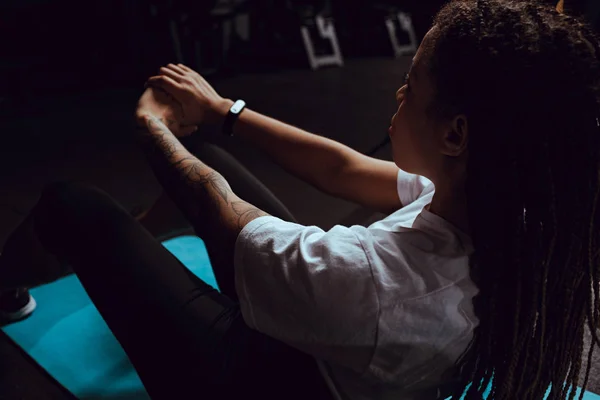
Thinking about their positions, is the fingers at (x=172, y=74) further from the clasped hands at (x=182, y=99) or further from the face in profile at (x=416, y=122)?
the face in profile at (x=416, y=122)

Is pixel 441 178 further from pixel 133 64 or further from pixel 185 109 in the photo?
pixel 133 64

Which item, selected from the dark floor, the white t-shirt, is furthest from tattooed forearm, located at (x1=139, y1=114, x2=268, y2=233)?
the dark floor

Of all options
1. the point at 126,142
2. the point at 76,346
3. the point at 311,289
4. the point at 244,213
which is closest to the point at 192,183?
the point at 244,213

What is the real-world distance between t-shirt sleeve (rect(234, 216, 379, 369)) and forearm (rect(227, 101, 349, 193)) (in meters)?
0.56

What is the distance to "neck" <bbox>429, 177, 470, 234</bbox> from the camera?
68 cm

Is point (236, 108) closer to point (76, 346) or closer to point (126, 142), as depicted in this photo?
point (76, 346)

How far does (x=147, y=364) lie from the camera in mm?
826

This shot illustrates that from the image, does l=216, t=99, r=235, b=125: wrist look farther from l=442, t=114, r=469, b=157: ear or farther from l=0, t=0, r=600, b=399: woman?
l=442, t=114, r=469, b=157: ear

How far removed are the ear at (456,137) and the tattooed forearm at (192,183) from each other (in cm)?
28

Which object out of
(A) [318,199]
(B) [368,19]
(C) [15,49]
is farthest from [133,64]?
(B) [368,19]

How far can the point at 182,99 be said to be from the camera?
Result: 132 centimetres

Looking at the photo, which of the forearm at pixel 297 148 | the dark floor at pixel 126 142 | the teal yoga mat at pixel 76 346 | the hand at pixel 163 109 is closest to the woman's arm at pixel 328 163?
the forearm at pixel 297 148

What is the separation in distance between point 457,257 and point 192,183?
48 centimetres

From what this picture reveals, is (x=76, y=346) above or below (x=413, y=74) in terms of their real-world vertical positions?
below
